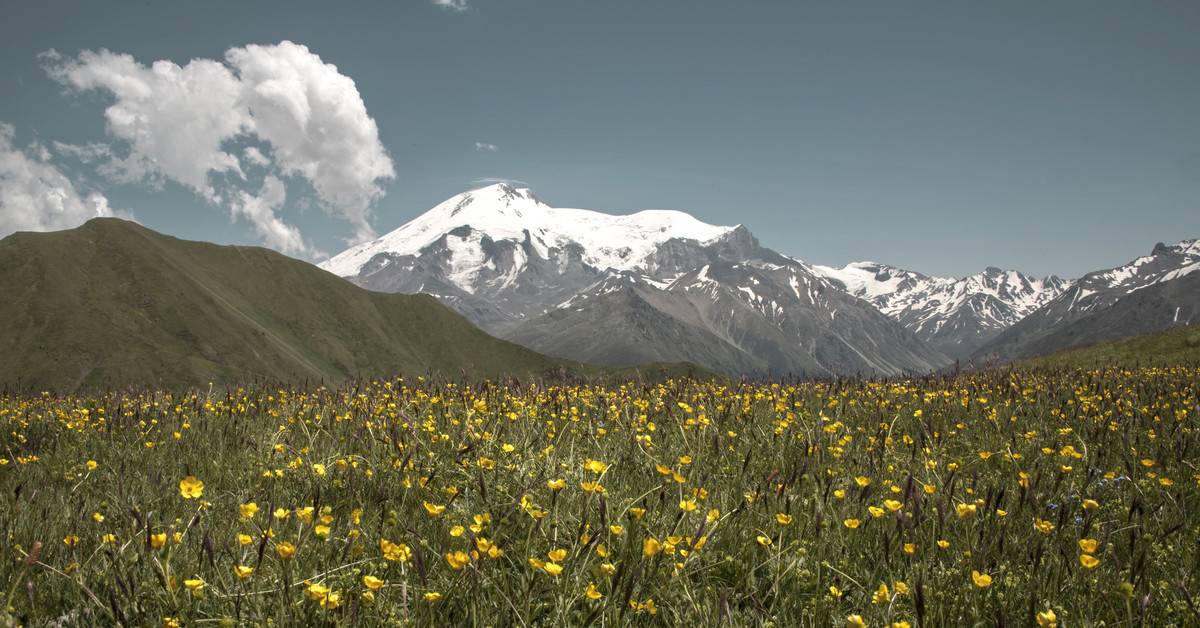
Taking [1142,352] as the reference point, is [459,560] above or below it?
below

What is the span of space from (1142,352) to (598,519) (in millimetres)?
29610

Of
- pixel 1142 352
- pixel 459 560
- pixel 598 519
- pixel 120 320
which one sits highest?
pixel 120 320

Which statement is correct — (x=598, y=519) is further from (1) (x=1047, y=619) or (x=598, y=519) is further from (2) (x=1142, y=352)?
(2) (x=1142, y=352)

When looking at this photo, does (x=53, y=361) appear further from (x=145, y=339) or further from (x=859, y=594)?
(x=859, y=594)

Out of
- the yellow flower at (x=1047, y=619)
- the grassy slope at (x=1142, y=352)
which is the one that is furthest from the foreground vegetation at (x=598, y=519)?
the grassy slope at (x=1142, y=352)

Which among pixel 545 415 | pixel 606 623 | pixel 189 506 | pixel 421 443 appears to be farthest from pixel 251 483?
pixel 606 623

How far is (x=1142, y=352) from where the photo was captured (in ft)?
78.1

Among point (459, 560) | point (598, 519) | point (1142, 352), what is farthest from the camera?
point (1142, 352)

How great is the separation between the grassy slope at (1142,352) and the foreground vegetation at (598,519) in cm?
1730

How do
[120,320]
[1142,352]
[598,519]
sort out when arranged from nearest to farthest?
1. [598,519]
2. [1142,352]
3. [120,320]

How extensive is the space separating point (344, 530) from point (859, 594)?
3.22 metres

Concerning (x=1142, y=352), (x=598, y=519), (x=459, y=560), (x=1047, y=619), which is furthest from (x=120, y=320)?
(x=1047, y=619)

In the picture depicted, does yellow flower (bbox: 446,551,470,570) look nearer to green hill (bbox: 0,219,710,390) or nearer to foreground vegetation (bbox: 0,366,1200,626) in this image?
foreground vegetation (bbox: 0,366,1200,626)

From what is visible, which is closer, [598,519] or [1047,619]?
[1047,619]
